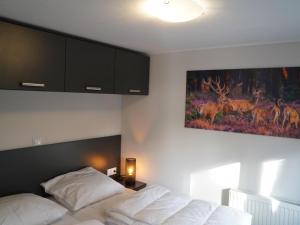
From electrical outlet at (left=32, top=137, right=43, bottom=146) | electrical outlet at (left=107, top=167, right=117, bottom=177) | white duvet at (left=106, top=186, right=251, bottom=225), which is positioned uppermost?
electrical outlet at (left=32, top=137, right=43, bottom=146)

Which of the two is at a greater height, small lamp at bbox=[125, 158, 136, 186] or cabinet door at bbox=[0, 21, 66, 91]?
→ cabinet door at bbox=[0, 21, 66, 91]

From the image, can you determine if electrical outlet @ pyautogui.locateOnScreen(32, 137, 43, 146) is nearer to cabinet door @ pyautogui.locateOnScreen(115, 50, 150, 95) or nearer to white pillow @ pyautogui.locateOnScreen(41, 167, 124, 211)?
white pillow @ pyautogui.locateOnScreen(41, 167, 124, 211)

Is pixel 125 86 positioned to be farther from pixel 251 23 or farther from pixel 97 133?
pixel 251 23

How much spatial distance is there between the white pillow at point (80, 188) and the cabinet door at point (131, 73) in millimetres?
1022

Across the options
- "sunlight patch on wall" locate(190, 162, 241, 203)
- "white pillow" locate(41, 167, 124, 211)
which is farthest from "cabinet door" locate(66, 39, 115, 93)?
"sunlight patch on wall" locate(190, 162, 241, 203)

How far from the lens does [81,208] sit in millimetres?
2449

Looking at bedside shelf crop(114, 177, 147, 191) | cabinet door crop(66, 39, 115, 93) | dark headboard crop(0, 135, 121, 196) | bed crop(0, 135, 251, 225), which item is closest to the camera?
bed crop(0, 135, 251, 225)

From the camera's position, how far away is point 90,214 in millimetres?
2365

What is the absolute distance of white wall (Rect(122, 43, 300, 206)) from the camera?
2.54m

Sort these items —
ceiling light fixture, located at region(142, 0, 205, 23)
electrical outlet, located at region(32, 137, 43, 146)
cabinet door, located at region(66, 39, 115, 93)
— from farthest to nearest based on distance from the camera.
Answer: electrical outlet, located at region(32, 137, 43, 146)
cabinet door, located at region(66, 39, 115, 93)
ceiling light fixture, located at region(142, 0, 205, 23)

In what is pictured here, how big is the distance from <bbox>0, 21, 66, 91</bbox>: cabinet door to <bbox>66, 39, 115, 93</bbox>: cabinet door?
0.10 m

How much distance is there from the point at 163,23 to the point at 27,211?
186cm

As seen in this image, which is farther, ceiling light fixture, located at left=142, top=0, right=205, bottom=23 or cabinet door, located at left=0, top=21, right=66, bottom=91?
cabinet door, located at left=0, top=21, right=66, bottom=91

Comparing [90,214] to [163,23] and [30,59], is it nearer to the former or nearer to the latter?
[30,59]
